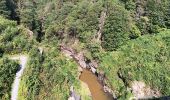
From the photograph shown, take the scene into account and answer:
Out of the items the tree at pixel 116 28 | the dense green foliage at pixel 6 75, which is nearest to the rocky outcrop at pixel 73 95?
the dense green foliage at pixel 6 75

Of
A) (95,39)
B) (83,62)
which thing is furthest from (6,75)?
(95,39)

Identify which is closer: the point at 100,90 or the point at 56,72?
the point at 56,72

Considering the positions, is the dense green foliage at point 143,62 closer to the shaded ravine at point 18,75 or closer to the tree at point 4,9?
A: the shaded ravine at point 18,75

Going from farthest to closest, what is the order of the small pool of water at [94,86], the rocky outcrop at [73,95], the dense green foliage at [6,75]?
1. the small pool of water at [94,86]
2. the rocky outcrop at [73,95]
3. the dense green foliage at [6,75]

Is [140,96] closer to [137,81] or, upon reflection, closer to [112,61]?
[137,81]

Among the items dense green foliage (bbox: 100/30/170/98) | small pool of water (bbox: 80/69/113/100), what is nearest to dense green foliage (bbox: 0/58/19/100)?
small pool of water (bbox: 80/69/113/100)

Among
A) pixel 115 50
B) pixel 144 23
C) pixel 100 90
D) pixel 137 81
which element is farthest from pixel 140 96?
pixel 144 23

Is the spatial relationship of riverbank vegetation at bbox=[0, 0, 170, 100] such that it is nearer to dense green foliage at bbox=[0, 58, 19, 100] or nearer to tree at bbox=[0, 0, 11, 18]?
tree at bbox=[0, 0, 11, 18]
